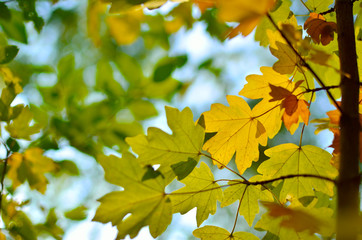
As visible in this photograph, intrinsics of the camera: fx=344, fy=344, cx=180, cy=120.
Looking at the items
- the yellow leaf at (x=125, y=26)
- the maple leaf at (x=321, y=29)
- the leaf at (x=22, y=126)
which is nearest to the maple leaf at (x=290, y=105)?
the maple leaf at (x=321, y=29)

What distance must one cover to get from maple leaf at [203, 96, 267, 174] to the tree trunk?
0.79 ft

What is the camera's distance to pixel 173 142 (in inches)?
25.6

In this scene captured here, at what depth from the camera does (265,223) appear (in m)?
0.68

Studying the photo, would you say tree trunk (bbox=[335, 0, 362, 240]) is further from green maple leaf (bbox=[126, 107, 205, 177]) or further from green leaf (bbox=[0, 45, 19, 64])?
green leaf (bbox=[0, 45, 19, 64])

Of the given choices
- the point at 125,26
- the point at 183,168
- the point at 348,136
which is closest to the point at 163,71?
the point at 125,26

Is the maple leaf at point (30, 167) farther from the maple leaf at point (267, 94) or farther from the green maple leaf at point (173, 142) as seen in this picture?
the maple leaf at point (267, 94)

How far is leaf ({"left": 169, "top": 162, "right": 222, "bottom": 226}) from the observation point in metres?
0.69

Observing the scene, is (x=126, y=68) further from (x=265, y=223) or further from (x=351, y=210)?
(x=351, y=210)

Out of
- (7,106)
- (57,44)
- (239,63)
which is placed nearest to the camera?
(7,106)

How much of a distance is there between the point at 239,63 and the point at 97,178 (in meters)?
2.87

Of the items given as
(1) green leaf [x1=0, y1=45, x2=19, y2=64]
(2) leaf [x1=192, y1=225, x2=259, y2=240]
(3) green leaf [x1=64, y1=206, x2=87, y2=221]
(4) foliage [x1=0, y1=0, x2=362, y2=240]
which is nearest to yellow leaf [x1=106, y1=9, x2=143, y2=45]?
(4) foliage [x1=0, y1=0, x2=362, y2=240]

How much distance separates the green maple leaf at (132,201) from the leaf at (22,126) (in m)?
0.42

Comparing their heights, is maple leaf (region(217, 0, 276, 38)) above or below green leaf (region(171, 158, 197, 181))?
above

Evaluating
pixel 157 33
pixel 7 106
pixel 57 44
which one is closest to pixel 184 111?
pixel 7 106
